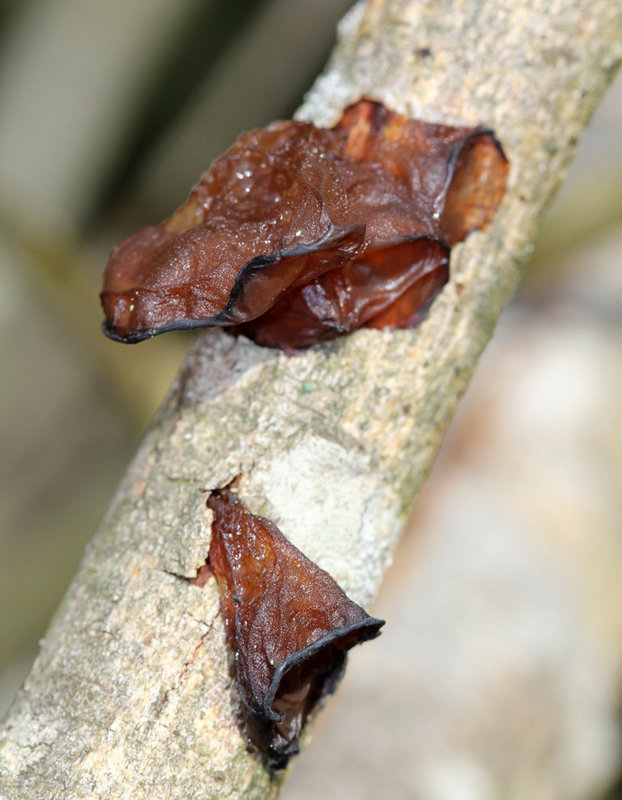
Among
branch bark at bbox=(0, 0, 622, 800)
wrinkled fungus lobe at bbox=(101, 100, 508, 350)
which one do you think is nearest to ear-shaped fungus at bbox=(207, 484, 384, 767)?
branch bark at bbox=(0, 0, 622, 800)

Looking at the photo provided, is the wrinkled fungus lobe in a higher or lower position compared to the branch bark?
higher

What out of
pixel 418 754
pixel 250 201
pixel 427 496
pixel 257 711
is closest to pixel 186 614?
pixel 257 711

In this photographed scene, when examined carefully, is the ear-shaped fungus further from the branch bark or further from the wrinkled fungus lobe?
the wrinkled fungus lobe

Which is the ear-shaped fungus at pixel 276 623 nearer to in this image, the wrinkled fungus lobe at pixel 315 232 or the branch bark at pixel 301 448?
the branch bark at pixel 301 448

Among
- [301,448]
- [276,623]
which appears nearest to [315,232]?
[301,448]

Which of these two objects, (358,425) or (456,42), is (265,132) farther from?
(358,425)
